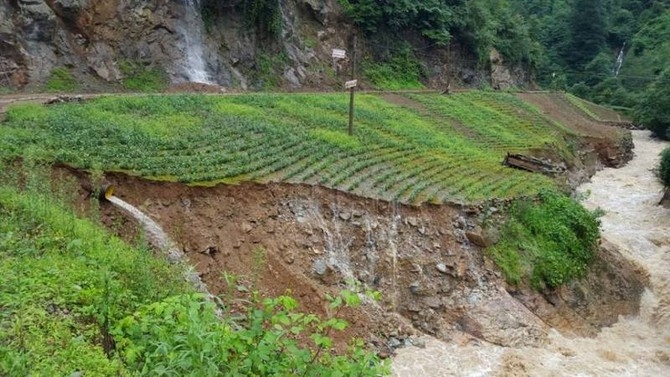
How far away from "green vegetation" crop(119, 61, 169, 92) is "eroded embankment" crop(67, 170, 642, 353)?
12826 mm

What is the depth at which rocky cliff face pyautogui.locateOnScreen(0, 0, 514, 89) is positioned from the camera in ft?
69.2

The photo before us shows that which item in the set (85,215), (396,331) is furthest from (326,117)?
(85,215)

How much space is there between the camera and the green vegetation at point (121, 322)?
447cm

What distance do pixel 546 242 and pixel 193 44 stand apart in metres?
18.6

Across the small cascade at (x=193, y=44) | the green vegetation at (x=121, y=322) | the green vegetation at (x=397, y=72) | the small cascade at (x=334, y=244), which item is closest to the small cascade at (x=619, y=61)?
the green vegetation at (x=397, y=72)

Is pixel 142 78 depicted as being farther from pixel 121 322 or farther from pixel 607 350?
pixel 121 322

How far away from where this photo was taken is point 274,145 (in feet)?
55.4

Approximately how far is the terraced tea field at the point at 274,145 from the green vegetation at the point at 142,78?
4525 millimetres

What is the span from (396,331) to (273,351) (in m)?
8.31

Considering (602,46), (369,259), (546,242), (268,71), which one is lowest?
(546,242)

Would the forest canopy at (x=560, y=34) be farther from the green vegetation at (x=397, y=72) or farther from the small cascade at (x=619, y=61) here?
the green vegetation at (x=397, y=72)

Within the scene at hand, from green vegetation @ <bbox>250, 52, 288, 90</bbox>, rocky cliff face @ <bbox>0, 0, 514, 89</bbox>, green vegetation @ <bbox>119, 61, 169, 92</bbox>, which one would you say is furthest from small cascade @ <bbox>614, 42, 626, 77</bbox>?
green vegetation @ <bbox>119, 61, 169, 92</bbox>

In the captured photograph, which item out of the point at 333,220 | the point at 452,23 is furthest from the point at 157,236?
the point at 452,23

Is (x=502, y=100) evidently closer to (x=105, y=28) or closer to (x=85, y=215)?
(x=105, y=28)
